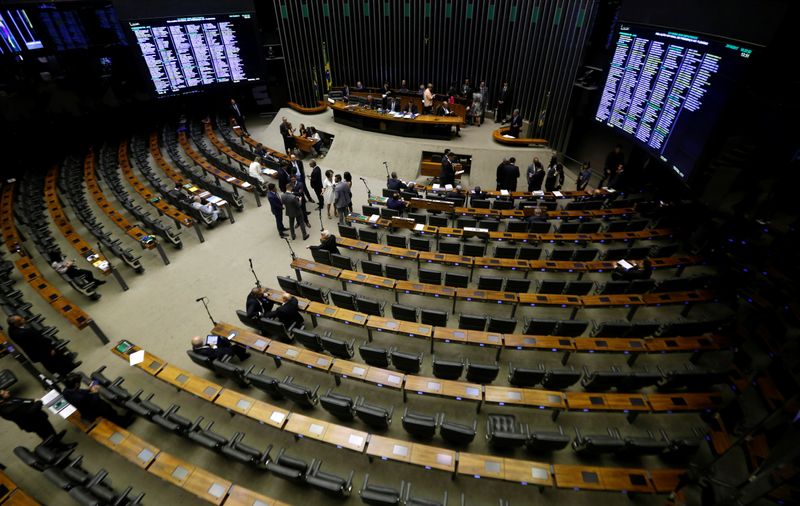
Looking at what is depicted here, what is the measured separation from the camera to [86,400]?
193 inches

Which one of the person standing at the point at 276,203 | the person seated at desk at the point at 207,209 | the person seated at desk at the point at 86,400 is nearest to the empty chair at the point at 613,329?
the person standing at the point at 276,203

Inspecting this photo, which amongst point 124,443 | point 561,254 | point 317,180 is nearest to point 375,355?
point 124,443

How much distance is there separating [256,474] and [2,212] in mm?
11011

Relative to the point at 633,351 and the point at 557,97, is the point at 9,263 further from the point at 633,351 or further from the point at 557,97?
the point at 557,97

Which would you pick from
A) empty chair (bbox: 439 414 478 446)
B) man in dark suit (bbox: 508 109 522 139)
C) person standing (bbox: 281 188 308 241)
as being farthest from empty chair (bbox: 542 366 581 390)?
man in dark suit (bbox: 508 109 522 139)

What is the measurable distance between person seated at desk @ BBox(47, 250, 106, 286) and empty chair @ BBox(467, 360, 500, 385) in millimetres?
8057

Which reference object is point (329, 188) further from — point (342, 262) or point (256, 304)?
point (256, 304)

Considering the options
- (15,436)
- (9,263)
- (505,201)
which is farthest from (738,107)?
(9,263)

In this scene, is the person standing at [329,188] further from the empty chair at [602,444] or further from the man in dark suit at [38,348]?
the empty chair at [602,444]

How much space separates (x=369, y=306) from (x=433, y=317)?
1.21m

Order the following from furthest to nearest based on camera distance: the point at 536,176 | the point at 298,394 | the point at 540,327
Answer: the point at 536,176 < the point at 540,327 < the point at 298,394

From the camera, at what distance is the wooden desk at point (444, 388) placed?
5152 millimetres

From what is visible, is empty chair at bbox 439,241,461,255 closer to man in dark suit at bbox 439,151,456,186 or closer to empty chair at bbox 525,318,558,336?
empty chair at bbox 525,318,558,336

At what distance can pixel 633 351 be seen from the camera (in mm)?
5754
